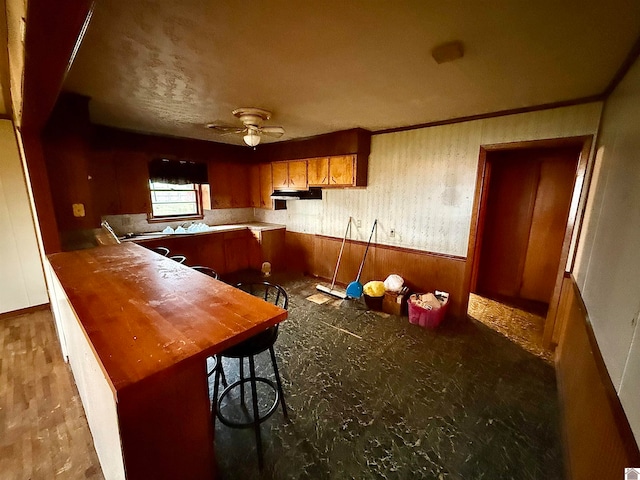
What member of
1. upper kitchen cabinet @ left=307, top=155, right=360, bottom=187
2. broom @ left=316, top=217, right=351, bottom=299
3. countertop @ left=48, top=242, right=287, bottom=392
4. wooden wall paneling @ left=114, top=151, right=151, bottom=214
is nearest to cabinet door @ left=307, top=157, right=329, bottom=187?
upper kitchen cabinet @ left=307, top=155, right=360, bottom=187

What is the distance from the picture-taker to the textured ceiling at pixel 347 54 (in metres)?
1.22

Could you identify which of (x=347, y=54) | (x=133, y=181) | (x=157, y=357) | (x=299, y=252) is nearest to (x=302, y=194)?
(x=299, y=252)

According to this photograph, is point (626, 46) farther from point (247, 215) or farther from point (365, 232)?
point (247, 215)

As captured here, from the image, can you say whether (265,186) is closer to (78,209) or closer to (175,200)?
(175,200)

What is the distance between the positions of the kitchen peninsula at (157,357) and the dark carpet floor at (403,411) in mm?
681

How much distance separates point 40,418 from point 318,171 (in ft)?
12.2

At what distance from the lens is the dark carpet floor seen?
5.22 ft

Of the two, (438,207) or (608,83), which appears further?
(438,207)

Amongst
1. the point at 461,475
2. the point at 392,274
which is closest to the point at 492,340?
the point at 392,274

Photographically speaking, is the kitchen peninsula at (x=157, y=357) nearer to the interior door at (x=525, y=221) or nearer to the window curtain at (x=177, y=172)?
the window curtain at (x=177, y=172)

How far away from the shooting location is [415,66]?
1759 millimetres

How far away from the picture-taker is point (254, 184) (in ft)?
17.4

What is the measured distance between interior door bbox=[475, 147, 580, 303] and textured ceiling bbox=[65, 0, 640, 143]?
4.87 ft

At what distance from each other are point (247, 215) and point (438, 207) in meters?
3.91
